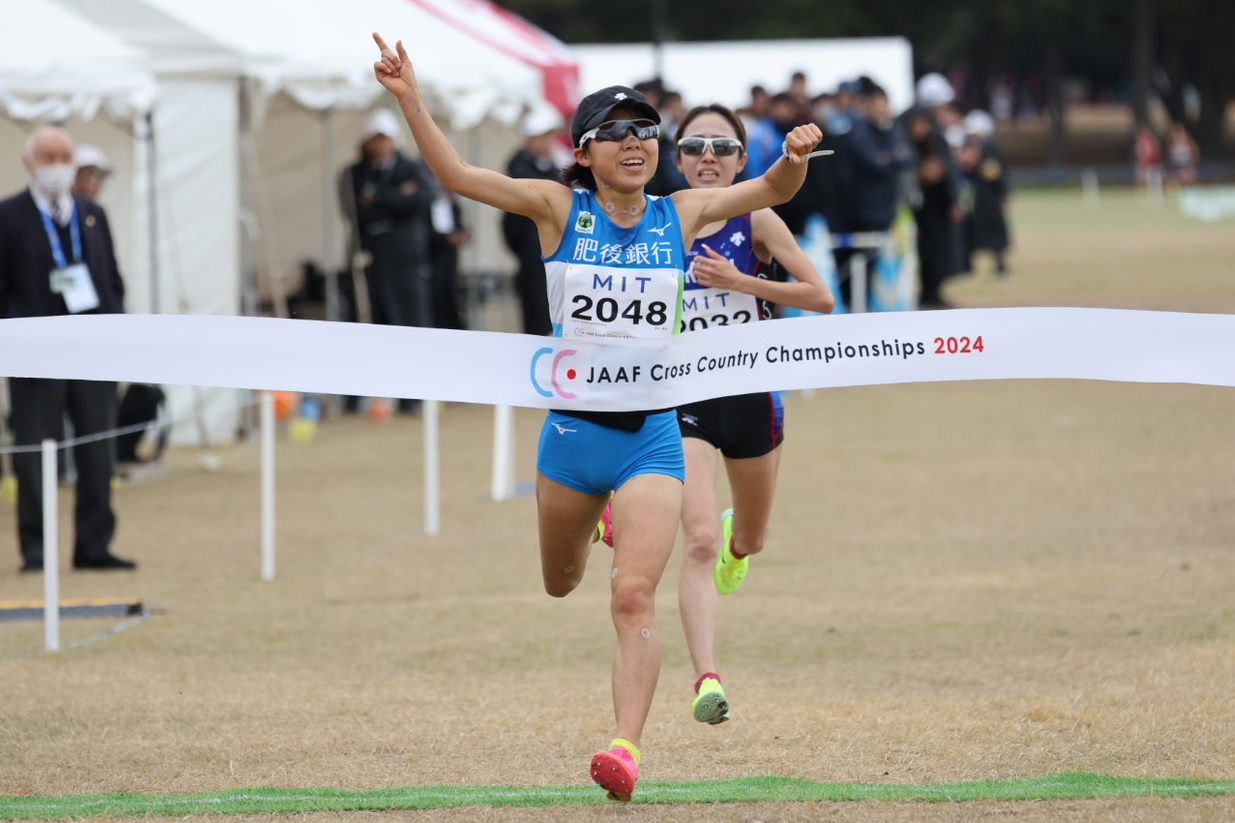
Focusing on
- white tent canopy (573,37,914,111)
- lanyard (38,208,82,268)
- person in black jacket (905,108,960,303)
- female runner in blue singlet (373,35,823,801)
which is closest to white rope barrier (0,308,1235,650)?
female runner in blue singlet (373,35,823,801)

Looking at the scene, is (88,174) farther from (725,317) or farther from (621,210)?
(621,210)

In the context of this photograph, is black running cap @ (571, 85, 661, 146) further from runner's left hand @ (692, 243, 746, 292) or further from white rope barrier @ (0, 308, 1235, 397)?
runner's left hand @ (692, 243, 746, 292)

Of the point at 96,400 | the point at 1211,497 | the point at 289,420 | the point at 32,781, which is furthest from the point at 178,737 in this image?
the point at 289,420

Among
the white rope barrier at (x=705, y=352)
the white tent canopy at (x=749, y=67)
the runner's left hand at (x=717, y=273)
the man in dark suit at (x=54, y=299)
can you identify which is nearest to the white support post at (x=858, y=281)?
the man in dark suit at (x=54, y=299)

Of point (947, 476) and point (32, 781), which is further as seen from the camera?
point (947, 476)

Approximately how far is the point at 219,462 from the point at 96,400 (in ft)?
14.6

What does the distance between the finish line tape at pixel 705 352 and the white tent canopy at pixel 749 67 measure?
2896 centimetres

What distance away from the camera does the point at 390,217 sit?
668 inches

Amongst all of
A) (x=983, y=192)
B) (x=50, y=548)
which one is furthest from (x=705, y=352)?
(x=983, y=192)

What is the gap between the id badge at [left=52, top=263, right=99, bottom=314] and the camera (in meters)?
10.2

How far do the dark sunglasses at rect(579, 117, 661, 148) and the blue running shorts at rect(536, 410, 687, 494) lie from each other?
878 mm

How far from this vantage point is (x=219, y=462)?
1476cm

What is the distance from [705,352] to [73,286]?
5.20 m

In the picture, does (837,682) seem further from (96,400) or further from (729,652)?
(96,400)
